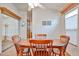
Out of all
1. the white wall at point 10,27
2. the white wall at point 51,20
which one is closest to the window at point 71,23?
the white wall at point 51,20

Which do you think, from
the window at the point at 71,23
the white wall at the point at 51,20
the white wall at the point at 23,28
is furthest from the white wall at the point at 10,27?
the window at the point at 71,23

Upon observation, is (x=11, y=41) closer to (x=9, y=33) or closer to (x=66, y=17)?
(x=9, y=33)

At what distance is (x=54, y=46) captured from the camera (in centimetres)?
215

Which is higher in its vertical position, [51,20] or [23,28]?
[51,20]

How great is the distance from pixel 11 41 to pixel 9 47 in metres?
0.08

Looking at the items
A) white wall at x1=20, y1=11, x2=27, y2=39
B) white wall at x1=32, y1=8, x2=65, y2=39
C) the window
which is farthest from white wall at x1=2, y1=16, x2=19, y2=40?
the window

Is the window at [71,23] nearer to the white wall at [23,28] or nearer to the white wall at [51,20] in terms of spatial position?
the white wall at [51,20]

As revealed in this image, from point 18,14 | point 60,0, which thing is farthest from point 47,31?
point 60,0

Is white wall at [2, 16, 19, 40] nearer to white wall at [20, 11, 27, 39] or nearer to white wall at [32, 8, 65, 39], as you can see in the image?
white wall at [20, 11, 27, 39]

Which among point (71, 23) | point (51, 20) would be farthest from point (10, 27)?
point (71, 23)

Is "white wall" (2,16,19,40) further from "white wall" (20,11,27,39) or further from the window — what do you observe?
the window

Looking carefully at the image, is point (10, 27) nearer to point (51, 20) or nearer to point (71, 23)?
point (51, 20)

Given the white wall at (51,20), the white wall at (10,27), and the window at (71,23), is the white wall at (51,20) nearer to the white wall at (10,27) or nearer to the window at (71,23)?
the window at (71,23)

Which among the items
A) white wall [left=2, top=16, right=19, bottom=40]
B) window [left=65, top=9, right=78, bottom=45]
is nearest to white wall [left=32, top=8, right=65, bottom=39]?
window [left=65, top=9, right=78, bottom=45]
